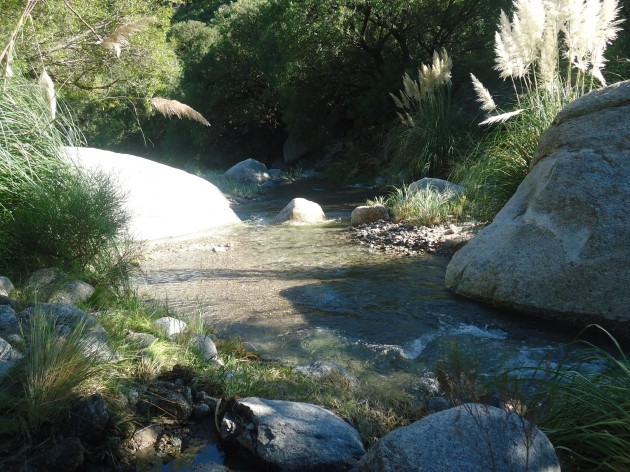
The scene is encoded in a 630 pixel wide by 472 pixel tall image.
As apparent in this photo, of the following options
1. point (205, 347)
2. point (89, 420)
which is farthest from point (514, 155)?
point (89, 420)

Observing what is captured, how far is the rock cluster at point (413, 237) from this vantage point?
24.0ft

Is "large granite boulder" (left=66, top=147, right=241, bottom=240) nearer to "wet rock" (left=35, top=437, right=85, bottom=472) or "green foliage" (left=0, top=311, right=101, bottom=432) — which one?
"green foliage" (left=0, top=311, right=101, bottom=432)

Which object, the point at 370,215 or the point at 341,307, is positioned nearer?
the point at 341,307

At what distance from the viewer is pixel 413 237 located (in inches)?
313

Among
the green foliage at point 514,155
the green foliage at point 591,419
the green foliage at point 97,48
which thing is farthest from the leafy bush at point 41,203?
the green foliage at point 97,48

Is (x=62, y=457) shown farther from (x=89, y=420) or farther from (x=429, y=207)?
(x=429, y=207)

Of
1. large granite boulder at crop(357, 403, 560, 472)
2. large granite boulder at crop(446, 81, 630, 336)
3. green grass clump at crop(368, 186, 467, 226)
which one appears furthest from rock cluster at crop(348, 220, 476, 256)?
large granite boulder at crop(357, 403, 560, 472)

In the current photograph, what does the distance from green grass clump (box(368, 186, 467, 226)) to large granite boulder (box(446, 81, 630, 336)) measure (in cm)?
333

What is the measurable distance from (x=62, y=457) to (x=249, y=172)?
18.1m

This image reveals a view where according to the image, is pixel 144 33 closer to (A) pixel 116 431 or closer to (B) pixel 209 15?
(A) pixel 116 431

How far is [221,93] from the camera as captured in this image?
27.5 metres

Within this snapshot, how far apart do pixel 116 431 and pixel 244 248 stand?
18.0 feet

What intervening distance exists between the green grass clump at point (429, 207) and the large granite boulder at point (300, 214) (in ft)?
4.69

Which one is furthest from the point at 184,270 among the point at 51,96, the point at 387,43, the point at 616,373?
the point at 387,43
